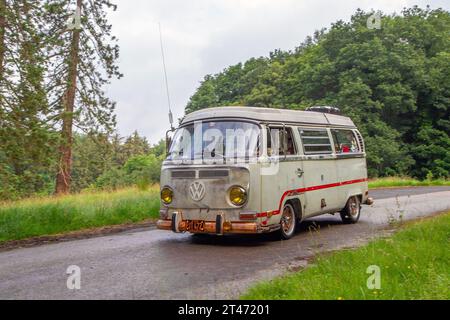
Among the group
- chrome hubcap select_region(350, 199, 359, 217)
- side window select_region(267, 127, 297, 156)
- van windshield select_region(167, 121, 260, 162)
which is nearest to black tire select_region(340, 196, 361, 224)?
chrome hubcap select_region(350, 199, 359, 217)

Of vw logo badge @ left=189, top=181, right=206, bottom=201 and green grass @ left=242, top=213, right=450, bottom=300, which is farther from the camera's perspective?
vw logo badge @ left=189, top=181, right=206, bottom=201

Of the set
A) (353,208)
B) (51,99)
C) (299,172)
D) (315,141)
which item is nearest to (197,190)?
(299,172)

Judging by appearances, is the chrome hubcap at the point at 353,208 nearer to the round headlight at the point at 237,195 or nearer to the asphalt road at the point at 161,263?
the asphalt road at the point at 161,263

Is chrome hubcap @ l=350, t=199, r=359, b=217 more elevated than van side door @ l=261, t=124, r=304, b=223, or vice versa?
van side door @ l=261, t=124, r=304, b=223

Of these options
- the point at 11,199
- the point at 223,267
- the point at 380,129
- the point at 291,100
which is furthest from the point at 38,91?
the point at 291,100

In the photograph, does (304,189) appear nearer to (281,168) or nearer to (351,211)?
(281,168)

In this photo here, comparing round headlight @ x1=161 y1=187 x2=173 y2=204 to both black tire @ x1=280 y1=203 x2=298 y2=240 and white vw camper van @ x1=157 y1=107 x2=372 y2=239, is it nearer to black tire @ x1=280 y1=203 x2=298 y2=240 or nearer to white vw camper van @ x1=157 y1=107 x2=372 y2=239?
white vw camper van @ x1=157 y1=107 x2=372 y2=239

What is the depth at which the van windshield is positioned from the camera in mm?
9453

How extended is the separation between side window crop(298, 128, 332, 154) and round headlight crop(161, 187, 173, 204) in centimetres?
315

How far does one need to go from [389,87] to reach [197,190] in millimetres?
44310

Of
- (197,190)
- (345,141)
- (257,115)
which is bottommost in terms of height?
(197,190)

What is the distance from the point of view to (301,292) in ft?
18.3

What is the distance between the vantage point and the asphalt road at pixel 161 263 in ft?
20.5

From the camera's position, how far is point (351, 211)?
507 inches
